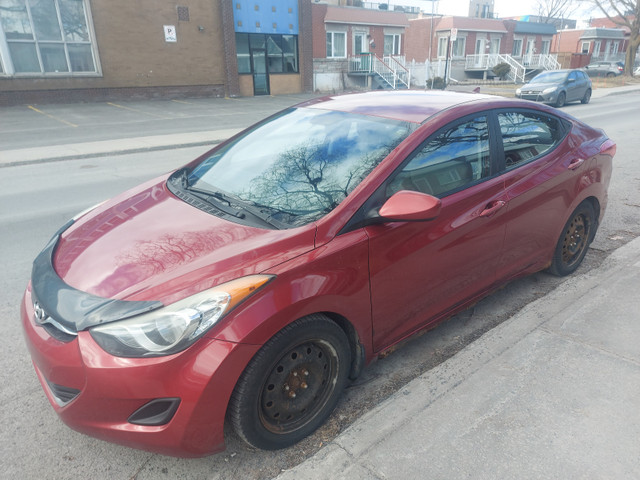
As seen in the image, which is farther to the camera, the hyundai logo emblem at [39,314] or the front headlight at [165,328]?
the hyundai logo emblem at [39,314]

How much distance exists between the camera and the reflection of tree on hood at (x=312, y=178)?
246 centimetres

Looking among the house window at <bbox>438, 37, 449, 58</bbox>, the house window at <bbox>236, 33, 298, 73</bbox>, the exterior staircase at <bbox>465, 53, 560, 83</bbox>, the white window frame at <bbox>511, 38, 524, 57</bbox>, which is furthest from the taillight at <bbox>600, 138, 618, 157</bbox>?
the white window frame at <bbox>511, 38, 524, 57</bbox>

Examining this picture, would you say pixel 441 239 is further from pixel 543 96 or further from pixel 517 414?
pixel 543 96

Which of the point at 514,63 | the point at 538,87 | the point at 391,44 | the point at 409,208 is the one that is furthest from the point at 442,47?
the point at 409,208

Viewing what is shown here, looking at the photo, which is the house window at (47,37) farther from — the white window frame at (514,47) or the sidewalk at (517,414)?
the white window frame at (514,47)

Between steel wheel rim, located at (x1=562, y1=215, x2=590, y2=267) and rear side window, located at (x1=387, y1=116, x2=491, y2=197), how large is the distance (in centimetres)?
137

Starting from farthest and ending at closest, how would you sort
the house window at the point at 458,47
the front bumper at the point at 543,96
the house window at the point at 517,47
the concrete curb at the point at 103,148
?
1. the house window at the point at 517,47
2. the house window at the point at 458,47
3. the front bumper at the point at 543,96
4. the concrete curb at the point at 103,148

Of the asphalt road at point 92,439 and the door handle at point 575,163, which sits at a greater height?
the door handle at point 575,163

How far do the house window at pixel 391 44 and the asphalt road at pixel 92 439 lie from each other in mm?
28663

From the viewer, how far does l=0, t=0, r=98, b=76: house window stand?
59.7ft

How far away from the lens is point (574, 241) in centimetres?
402

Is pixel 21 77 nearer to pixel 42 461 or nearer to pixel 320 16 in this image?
pixel 320 16

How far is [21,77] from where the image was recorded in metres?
18.5

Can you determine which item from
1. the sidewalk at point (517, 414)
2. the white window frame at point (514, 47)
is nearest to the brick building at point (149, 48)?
the sidewalk at point (517, 414)
